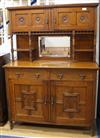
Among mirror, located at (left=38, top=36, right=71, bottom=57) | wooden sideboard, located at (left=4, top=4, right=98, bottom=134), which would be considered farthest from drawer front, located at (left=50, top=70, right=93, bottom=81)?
mirror, located at (left=38, top=36, right=71, bottom=57)

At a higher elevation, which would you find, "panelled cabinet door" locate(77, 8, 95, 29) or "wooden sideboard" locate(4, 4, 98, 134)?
"panelled cabinet door" locate(77, 8, 95, 29)

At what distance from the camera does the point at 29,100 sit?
2.75m

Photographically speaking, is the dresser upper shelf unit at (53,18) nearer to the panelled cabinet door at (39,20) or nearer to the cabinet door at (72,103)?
the panelled cabinet door at (39,20)

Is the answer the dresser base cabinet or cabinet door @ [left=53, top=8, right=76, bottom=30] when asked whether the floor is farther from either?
cabinet door @ [left=53, top=8, right=76, bottom=30]

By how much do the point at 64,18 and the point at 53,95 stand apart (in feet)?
3.53

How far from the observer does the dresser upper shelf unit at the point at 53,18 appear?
9.04ft

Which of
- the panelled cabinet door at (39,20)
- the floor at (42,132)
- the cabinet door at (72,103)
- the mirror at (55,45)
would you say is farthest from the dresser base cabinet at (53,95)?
the panelled cabinet door at (39,20)

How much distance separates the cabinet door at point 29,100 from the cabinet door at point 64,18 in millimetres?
847

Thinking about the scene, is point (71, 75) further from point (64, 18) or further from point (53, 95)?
point (64, 18)

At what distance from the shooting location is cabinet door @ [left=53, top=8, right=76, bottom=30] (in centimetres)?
279

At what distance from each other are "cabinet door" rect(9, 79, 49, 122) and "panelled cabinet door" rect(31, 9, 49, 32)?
79 cm

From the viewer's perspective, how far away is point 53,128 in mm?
2930

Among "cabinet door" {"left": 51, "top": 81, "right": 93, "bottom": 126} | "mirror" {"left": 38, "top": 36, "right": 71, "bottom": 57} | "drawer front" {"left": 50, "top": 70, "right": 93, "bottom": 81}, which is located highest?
"mirror" {"left": 38, "top": 36, "right": 71, "bottom": 57}

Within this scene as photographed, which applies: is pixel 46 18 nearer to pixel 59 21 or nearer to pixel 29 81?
pixel 59 21
